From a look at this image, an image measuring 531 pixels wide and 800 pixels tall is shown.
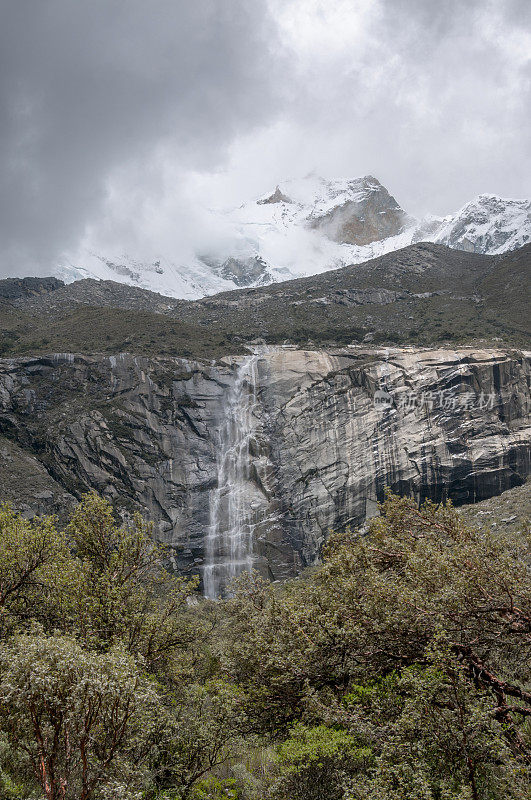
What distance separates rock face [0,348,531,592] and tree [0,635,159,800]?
44.3 m

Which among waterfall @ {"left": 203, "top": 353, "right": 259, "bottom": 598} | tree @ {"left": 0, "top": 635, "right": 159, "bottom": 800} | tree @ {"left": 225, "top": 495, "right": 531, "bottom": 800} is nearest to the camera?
tree @ {"left": 0, "top": 635, "right": 159, "bottom": 800}

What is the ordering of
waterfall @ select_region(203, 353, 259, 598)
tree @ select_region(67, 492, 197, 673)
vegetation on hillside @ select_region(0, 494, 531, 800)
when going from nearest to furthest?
vegetation on hillside @ select_region(0, 494, 531, 800), tree @ select_region(67, 492, 197, 673), waterfall @ select_region(203, 353, 259, 598)

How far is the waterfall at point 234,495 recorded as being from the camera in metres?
51.7

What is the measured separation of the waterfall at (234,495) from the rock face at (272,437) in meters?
0.14

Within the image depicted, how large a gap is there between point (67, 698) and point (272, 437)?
51.5 metres

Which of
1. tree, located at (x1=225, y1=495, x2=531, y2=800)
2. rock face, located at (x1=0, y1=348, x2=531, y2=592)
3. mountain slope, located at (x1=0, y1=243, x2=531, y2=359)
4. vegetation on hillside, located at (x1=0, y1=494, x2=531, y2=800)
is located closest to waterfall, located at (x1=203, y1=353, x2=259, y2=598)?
rock face, located at (x1=0, y1=348, x2=531, y2=592)

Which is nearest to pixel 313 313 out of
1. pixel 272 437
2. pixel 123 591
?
pixel 272 437

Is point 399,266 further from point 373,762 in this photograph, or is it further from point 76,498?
point 373,762

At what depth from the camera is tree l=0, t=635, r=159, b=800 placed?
7340mm

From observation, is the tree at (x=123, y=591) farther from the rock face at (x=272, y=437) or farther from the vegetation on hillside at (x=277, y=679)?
the rock face at (x=272, y=437)

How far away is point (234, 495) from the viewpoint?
55.6 meters

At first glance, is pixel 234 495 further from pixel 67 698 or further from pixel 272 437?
pixel 67 698

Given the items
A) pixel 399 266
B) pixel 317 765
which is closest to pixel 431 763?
pixel 317 765

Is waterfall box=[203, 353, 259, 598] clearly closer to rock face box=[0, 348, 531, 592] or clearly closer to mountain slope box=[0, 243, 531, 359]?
rock face box=[0, 348, 531, 592]
